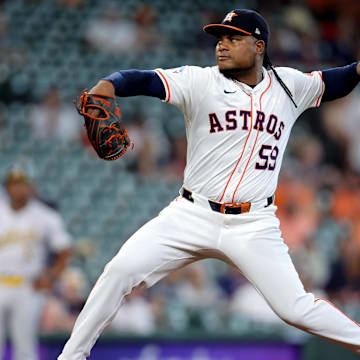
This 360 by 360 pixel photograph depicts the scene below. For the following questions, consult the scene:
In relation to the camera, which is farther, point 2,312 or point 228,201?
point 2,312

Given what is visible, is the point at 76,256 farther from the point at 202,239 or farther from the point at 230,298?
the point at 202,239

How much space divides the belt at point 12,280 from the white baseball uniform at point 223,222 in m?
2.72

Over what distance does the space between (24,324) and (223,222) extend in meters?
2.96

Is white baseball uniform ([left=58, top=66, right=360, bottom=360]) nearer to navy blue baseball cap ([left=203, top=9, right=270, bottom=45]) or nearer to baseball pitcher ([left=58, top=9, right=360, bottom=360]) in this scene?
baseball pitcher ([left=58, top=9, right=360, bottom=360])

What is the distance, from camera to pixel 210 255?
143 inches

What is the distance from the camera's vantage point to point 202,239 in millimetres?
3547

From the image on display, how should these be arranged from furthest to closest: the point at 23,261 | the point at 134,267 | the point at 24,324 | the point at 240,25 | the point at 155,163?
the point at 155,163
the point at 23,261
the point at 24,324
the point at 240,25
the point at 134,267

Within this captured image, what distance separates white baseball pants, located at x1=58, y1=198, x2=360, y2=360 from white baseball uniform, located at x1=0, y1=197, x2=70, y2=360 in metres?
2.67

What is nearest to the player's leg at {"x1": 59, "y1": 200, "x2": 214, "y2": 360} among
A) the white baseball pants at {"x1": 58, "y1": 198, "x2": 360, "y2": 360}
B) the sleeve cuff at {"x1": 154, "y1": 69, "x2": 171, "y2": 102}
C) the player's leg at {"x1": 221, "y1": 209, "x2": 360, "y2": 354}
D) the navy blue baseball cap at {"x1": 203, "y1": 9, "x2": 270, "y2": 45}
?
the white baseball pants at {"x1": 58, "y1": 198, "x2": 360, "y2": 360}

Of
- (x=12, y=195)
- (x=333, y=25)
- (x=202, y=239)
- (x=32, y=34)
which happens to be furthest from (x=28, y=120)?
(x=202, y=239)

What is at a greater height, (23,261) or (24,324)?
(23,261)

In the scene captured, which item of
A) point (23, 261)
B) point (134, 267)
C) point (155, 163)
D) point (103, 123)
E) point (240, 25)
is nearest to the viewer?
point (103, 123)

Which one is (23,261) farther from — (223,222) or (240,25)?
(240,25)

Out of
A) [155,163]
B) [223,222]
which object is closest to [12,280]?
[155,163]
